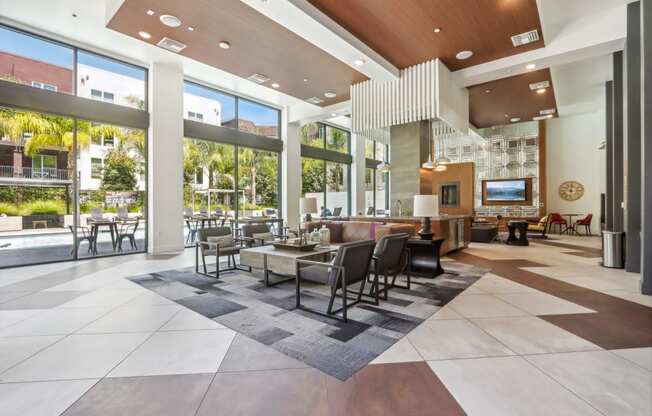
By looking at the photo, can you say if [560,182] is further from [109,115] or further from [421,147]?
[109,115]

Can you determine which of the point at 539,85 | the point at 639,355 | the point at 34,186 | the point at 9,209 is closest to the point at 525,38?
the point at 539,85

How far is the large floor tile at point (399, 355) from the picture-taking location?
96.3 inches

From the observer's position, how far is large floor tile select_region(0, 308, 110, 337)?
9.87 feet

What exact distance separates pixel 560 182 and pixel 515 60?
837 centimetres

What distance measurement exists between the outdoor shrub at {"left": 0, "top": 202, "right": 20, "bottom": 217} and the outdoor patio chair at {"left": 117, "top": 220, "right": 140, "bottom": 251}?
6.23 feet

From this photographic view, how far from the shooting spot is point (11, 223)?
605 centimetres

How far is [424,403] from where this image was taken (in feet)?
6.33

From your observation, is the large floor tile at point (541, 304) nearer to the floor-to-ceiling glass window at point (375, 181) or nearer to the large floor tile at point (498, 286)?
the large floor tile at point (498, 286)

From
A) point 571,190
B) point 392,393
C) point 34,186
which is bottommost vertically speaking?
point 392,393

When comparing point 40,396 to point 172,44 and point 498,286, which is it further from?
point 172,44

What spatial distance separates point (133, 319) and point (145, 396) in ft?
5.35

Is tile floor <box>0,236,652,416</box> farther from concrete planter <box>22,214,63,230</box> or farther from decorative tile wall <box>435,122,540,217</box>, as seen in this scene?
decorative tile wall <box>435,122,540,217</box>

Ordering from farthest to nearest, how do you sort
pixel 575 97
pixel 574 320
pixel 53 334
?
pixel 575 97, pixel 574 320, pixel 53 334

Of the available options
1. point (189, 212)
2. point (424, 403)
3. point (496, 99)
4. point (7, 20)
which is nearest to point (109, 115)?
point (7, 20)
